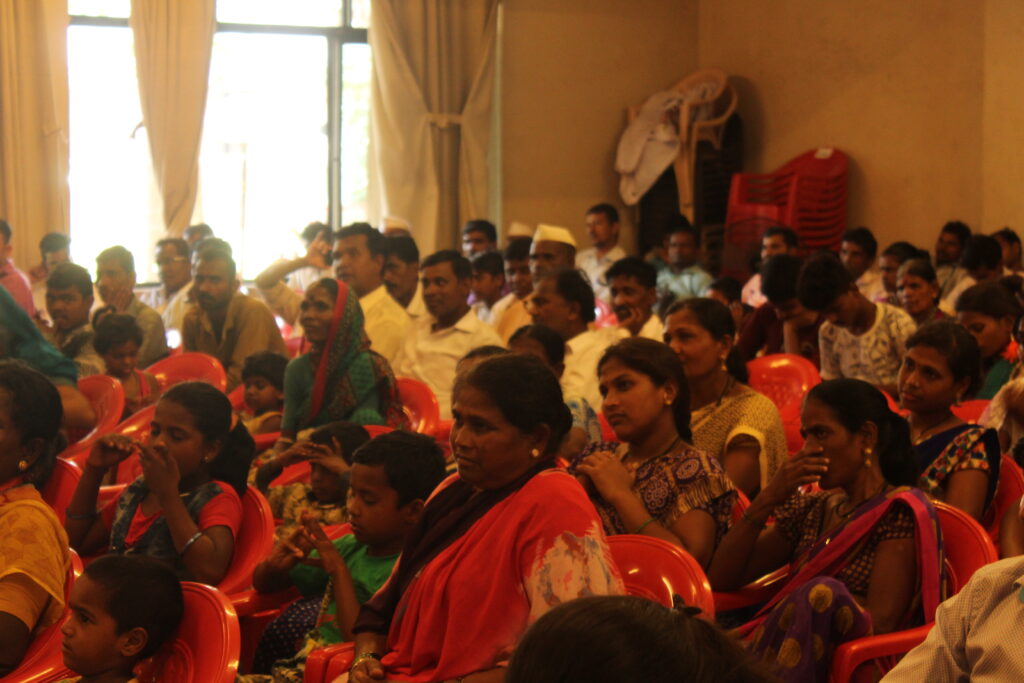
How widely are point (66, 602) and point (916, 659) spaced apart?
1.57 meters

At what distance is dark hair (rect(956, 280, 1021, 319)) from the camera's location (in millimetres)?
4066

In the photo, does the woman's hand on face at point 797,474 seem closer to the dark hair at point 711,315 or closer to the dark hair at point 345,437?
the dark hair at point 711,315

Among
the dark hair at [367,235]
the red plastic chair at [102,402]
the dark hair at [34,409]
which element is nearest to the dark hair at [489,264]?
the dark hair at [367,235]

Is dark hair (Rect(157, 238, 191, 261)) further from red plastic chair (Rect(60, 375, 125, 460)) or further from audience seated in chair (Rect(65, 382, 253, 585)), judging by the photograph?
audience seated in chair (Rect(65, 382, 253, 585))

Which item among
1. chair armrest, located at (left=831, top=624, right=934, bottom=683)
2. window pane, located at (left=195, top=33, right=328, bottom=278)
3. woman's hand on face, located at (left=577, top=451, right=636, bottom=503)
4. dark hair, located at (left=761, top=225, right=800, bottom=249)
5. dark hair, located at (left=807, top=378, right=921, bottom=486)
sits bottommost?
chair armrest, located at (left=831, top=624, right=934, bottom=683)

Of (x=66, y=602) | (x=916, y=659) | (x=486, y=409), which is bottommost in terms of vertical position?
(x=66, y=602)

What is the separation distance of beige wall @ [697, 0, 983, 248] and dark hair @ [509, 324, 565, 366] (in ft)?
14.9

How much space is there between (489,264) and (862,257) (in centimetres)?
231

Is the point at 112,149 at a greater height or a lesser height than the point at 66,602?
greater

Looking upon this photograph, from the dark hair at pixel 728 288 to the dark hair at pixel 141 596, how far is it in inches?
198

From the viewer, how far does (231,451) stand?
291cm

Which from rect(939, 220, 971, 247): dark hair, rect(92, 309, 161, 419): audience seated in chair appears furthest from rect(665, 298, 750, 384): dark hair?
rect(939, 220, 971, 247): dark hair

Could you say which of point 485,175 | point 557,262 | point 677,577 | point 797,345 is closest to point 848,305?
point 797,345

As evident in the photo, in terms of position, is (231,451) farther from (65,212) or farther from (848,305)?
(65,212)
